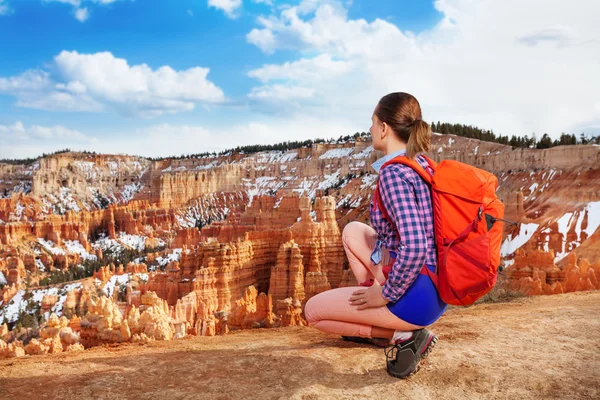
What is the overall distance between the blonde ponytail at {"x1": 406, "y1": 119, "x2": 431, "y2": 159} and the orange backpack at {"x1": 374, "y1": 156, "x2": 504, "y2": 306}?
13cm

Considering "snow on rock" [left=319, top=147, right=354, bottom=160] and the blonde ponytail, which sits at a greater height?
"snow on rock" [left=319, top=147, right=354, bottom=160]

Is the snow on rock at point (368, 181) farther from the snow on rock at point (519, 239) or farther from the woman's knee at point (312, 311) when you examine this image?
the woman's knee at point (312, 311)

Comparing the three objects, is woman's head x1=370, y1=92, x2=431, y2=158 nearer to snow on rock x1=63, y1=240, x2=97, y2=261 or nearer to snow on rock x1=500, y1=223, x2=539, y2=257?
snow on rock x1=500, y1=223, x2=539, y2=257

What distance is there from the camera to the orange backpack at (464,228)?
327 centimetres

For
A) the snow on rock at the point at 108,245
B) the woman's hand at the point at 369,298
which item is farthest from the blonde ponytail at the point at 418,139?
the snow on rock at the point at 108,245

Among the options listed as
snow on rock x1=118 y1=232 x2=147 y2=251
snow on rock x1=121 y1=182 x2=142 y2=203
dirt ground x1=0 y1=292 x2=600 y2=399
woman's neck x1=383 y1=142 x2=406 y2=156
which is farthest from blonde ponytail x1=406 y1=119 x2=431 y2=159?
snow on rock x1=121 y1=182 x2=142 y2=203

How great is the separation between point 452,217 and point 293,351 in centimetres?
248

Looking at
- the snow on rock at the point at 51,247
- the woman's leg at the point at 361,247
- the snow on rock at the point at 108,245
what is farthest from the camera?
the snow on rock at the point at 108,245

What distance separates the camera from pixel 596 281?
12859mm

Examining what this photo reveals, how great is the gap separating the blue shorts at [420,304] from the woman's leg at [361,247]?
1.69 ft

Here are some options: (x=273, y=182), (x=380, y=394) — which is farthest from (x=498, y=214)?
(x=273, y=182)

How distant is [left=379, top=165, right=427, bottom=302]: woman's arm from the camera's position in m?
3.30

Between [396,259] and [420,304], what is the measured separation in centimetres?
50

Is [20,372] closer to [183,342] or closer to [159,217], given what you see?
[183,342]
